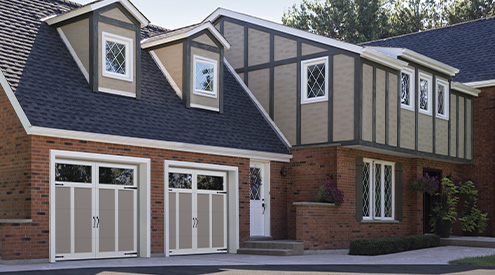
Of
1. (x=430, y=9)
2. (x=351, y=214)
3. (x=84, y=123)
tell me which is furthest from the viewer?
(x=430, y=9)

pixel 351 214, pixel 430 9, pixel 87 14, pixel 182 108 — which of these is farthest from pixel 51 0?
pixel 430 9

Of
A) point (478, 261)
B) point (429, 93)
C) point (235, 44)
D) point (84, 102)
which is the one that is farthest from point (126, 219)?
point (429, 93)

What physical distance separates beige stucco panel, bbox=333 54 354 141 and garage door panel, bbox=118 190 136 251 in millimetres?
6294

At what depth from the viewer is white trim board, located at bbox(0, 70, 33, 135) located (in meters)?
13.8

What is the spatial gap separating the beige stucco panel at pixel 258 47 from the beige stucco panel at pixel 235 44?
35cm

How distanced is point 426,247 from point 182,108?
8266 mm

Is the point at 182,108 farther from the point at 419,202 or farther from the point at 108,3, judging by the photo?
the point at 419,202

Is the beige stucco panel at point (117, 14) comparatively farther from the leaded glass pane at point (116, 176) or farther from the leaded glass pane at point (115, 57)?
the leaded glass pane at point (116, 176)

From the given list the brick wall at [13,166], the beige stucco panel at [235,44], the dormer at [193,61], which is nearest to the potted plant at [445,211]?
the beige stucco panel at [235,44]

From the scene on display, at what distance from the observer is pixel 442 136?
22750mm

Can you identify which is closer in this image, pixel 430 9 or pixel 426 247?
pixel 426 247

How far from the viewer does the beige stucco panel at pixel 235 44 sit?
21953mm

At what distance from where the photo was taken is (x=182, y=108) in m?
18.2

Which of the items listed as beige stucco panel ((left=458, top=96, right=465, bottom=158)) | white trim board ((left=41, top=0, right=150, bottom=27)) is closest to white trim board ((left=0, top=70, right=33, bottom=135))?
white trim board ((left=41, top=0, right=150, bottom=27))
